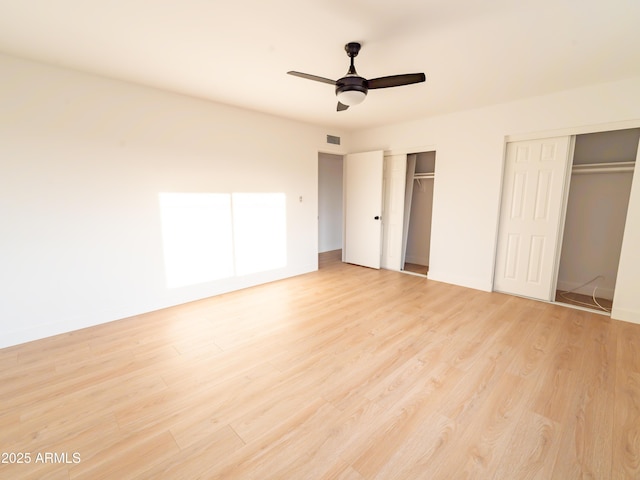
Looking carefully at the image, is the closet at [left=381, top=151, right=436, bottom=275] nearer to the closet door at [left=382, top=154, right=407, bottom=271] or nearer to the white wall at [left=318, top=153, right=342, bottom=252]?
the closet door at [left=382, top=154, right=407, bottom=271]

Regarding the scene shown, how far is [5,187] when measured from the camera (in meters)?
2.53

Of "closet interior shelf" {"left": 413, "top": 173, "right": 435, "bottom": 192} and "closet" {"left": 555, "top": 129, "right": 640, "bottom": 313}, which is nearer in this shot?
"closet" {"left": 555, "top": 129, "right": 640, "bottom": 313}

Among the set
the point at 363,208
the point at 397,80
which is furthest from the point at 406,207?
the point at 397,80

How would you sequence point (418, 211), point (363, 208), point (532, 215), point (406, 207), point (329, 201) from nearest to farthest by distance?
point (532, 215) < point (406, 207) < point (363, 208) < point (418, 211) < point (329, 201)

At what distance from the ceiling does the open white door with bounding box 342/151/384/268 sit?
1.98 m

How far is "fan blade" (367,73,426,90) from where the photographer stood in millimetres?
2168

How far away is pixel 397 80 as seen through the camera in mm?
2266

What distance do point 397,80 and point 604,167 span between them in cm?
341

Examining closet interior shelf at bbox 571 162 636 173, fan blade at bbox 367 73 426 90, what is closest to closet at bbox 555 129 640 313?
closet interior shelf at bbox 571 162 636 173

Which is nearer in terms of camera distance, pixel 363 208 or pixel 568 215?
pixel 568 215

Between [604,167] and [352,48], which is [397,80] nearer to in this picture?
[352,48]

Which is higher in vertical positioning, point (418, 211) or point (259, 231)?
point (418, 211)

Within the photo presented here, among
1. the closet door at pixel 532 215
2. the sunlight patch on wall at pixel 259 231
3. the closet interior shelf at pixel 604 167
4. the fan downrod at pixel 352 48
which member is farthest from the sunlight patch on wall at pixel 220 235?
the closet interior shelf at pixel 604 167

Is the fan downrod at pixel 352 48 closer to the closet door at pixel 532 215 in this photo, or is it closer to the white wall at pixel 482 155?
the white wall at pixel 482 155
